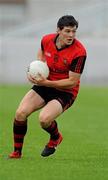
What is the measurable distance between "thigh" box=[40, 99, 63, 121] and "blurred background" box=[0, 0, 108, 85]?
2306 centimetres

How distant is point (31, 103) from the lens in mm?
11445

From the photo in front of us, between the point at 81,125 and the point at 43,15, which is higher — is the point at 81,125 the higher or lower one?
the higher one

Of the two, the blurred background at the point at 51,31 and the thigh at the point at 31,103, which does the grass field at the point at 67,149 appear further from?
the blurred background at the point at 51,31

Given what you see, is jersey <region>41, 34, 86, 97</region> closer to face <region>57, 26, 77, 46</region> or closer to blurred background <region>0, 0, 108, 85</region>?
face <region>57, 26, 77, 46</region>

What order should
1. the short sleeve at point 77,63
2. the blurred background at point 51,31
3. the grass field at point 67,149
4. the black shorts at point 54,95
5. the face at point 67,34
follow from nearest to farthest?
the grass field at point 67,149, the face at point 67,34, the short sleeve at point 77,63, the black shorts at point 54,95, the blurred background at point 51,31

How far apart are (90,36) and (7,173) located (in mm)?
28878

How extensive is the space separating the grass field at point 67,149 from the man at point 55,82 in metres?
0.53

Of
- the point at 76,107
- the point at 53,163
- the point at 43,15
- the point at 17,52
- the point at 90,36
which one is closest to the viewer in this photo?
the point at 53,163

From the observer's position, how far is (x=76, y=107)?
23297 mm

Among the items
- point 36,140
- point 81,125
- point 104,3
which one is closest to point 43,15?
point 104,3

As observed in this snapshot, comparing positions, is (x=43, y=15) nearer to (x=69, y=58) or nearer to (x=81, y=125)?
(x=81, y=125)

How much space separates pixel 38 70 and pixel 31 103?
1.72ft

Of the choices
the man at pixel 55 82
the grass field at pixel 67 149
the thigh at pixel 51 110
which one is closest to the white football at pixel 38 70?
the man at pixel 55 82

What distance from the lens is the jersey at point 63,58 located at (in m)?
11.3
